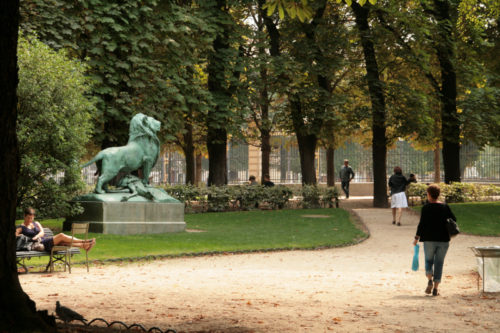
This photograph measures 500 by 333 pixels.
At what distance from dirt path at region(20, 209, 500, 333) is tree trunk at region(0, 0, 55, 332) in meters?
1.48

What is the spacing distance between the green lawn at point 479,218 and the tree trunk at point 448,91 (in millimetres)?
3415

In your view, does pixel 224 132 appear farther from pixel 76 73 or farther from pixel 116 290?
pixel 116 290

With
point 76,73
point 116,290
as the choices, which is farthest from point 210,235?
point 116,290

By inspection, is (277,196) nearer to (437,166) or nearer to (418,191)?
(418,191)

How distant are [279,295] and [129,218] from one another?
8024 millimetres

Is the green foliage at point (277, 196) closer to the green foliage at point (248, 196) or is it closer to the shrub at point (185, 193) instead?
the green foliage at point (248, 196)

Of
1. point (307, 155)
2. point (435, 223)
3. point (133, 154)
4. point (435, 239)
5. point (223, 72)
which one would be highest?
point (223, 72)

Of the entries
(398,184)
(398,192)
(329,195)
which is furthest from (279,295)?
(329,195)

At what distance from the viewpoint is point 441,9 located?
2405 centimetres

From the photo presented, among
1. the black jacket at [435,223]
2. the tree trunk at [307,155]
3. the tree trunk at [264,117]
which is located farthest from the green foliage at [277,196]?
the black jacket at [435,223]

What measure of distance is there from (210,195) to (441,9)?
1260cm

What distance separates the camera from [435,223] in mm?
7961

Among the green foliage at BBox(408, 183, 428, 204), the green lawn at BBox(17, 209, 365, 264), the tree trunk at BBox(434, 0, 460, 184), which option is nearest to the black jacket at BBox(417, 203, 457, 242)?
the green lawn at BBox(17, 209, 365, 264)

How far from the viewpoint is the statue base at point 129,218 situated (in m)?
14.5
